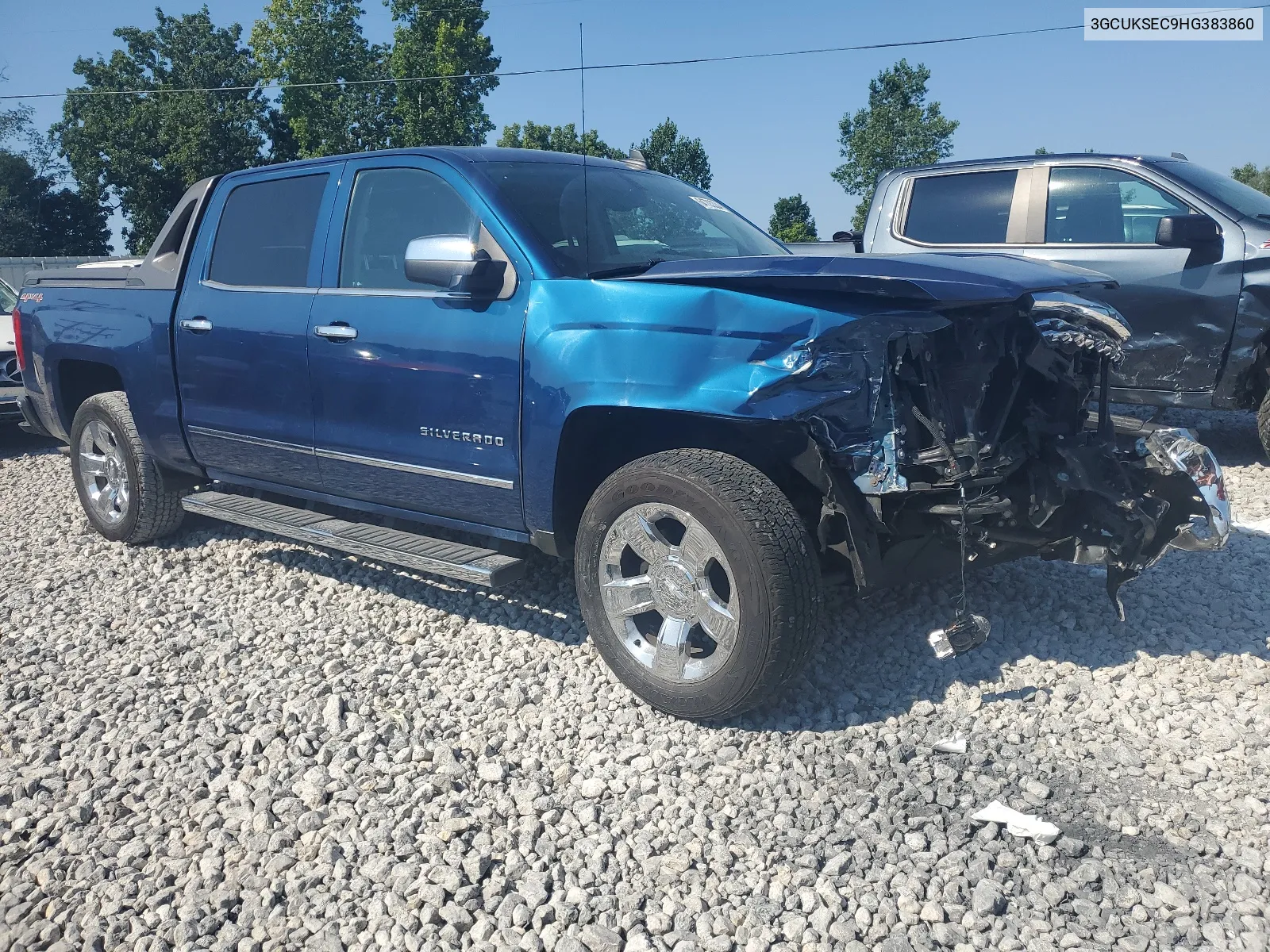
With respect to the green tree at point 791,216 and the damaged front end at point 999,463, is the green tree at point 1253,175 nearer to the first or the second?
the green tree at point 791,216

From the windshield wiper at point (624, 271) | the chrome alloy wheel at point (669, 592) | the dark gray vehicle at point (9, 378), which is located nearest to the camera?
the chrome alloy wheel at point (669, 592)

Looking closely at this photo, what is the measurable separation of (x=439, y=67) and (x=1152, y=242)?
1472 inches

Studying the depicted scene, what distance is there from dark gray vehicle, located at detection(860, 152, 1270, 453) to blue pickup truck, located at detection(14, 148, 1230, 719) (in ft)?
9.33

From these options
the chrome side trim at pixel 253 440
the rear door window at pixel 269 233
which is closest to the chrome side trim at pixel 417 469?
the chrome side trim at pixel 253 440

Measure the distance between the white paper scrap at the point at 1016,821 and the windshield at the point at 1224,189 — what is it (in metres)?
5.09

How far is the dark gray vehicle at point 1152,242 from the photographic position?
20.3 feet

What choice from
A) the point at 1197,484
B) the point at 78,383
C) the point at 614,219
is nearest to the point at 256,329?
the point at 614,219

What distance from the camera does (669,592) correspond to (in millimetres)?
3406

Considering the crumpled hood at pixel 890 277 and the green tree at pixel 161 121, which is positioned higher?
the green tree at pixel 161 121

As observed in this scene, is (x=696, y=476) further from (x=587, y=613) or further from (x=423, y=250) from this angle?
(x=423, y=250)

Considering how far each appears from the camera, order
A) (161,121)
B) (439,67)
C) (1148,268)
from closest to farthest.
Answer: (1148,268) < (439,67) < (161,121)

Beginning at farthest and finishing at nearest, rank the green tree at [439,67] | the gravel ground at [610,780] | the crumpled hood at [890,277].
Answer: the green tree at [439,67], the crumpled hood at [890,277], the gravel ground at [610,780]

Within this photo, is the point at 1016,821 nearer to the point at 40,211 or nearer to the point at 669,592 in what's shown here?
the point at 669,592

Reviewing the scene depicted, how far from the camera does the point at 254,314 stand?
4.64 meters
